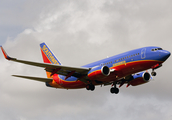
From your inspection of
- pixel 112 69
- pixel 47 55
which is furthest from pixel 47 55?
pixel 112 69

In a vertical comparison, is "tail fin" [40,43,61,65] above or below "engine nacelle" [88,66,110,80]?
above

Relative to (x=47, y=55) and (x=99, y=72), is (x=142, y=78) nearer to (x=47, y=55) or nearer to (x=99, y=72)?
(x=99, y=72)

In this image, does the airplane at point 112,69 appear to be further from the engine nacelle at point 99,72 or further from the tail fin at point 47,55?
the tail fin at point 47,55

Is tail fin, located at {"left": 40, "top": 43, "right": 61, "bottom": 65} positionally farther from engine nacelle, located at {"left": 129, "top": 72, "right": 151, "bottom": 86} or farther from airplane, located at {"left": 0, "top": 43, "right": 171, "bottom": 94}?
engine nacelle, located at {"left": 129, "top": 72, "right": 151, "bottom": 86}

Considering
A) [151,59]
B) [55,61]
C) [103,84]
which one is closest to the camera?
[151,59]

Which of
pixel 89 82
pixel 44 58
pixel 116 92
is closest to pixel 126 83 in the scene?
pixel 116 92

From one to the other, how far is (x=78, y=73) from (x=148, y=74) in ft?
38.7

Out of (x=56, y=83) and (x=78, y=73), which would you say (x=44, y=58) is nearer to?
(x=56, y=83)

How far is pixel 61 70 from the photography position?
1778 inches

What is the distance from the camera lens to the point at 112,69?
43281mm

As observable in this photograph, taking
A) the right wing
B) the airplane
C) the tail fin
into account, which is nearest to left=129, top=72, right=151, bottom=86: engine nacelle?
the airplane

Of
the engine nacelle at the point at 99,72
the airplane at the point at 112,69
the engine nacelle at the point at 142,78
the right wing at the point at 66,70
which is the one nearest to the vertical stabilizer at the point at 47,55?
the airplane at the point at 112,69

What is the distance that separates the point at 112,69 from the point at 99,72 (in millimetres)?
2144

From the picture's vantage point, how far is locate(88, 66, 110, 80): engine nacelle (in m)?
42.2
